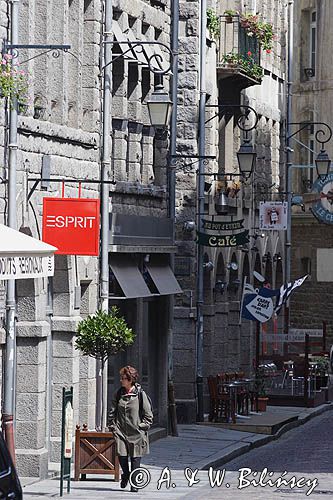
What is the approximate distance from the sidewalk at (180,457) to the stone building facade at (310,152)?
55.3 feet

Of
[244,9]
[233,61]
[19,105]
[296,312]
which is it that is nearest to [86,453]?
[19,105]

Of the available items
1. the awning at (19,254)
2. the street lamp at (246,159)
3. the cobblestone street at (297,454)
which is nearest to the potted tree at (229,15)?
the street lamp at (246,159)

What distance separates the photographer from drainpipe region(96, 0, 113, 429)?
24719 mm

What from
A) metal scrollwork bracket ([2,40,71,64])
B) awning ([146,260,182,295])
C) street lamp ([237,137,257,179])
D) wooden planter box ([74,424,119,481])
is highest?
metal scrollwork bracket ([2,40,71,64])

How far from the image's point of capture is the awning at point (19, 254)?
1521 centimetres

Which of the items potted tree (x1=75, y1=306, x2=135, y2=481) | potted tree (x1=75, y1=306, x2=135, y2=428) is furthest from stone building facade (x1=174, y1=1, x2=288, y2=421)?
potted tree (x1=75, y1=306, x2=135, y2=428)

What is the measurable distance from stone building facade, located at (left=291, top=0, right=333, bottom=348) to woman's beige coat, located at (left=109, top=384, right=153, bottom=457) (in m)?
33.5

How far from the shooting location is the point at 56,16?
74.0ft

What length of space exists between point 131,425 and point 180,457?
5411mm

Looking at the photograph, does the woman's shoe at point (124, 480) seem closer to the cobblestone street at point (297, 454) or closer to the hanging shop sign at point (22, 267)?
the cobblestone street at point (297, 454)

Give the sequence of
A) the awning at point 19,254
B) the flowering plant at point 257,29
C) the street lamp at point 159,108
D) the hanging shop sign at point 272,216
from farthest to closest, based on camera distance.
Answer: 1. the hanging shop sign at point 272,216
2. the flowering plant at point 257,29
3. the street lamp at point 159,108
4. the awning at point 19,254

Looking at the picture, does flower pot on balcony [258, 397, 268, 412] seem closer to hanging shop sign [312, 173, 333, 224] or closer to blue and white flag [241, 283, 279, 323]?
blue and white flag [241, 283, 279, 323]

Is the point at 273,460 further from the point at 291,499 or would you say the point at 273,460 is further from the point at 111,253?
the point at 291,499

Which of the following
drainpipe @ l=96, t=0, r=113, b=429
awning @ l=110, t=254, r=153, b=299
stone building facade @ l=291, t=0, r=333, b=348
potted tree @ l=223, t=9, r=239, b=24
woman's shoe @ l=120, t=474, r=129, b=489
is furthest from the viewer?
stone building facade @ l=291, t=0, r=333, b=348
